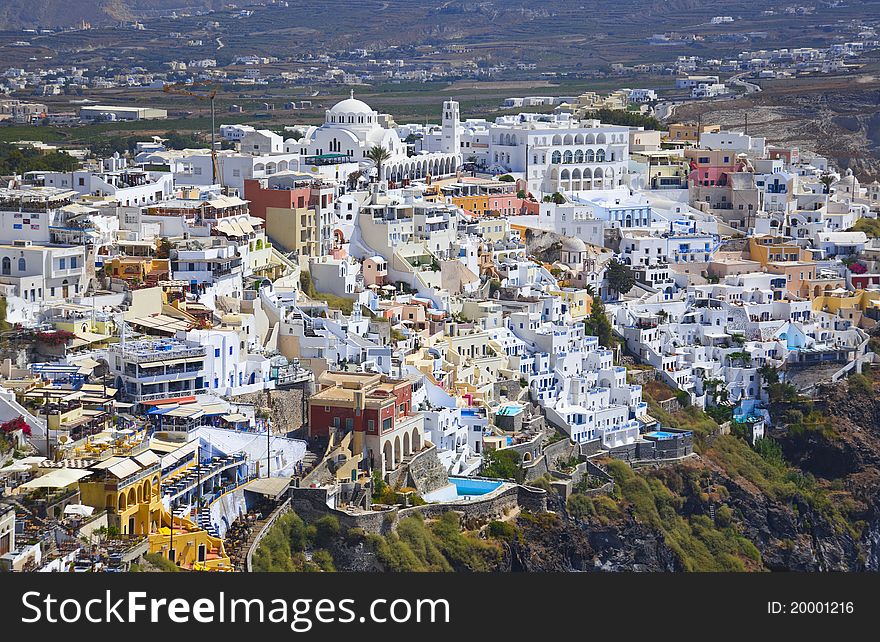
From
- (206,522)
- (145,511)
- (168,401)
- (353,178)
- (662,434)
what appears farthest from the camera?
(353,178)

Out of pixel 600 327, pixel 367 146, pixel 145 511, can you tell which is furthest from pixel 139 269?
pixel 367 146

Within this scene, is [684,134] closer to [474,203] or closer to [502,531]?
[474,203]

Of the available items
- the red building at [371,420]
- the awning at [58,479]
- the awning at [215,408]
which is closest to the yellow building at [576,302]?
the red building at [371,420]

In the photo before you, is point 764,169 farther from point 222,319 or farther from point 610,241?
point 222,319

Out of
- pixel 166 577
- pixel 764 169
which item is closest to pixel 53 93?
pixel 764 169

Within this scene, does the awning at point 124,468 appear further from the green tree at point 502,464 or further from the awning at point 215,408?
the green tree at point 502,464

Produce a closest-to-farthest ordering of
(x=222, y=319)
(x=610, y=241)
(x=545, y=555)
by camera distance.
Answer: (x=545, y=555)
(x=222, y=319)
(x=610, y=241)
